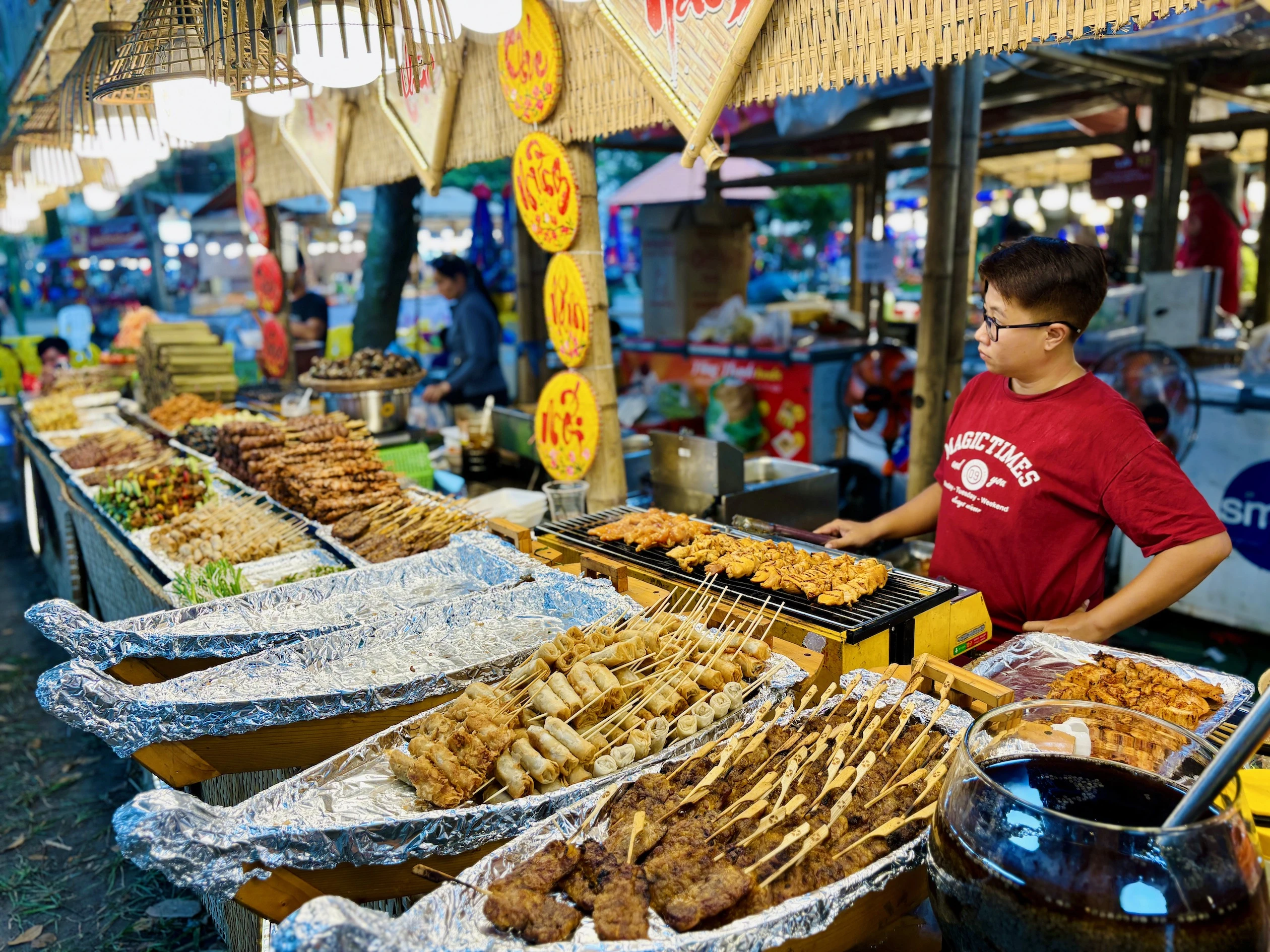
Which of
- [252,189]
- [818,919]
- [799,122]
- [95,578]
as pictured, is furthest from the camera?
[252,189]

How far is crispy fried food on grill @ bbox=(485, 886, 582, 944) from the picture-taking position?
159 centimetres

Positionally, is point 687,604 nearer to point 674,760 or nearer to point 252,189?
point 674,760

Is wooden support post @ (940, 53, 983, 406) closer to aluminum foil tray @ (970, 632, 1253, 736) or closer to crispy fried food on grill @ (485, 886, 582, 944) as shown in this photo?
aluminum foil tray @ (970, 632, 1253, 736)

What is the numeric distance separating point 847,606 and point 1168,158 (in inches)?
347

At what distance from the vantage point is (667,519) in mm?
3789

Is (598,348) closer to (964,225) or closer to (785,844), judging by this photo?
(964,225)

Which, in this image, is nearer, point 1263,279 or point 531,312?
point 1263,279

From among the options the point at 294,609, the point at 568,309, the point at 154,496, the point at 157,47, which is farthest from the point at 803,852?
the point at 154,496

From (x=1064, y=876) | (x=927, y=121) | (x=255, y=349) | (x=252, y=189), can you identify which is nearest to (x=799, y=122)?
(x=927, y=121)

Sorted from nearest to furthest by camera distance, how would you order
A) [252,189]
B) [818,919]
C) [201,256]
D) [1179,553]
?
[818,919] < [1179,553] < [252,189] < [201,256]

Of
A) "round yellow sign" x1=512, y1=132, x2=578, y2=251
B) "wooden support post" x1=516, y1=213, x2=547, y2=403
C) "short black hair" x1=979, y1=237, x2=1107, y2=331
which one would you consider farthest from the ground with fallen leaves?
"wooden support post" x1=516, y1=213, x2=547, y2=403

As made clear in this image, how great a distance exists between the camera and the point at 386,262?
10.5 metres

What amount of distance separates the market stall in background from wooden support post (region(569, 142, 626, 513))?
2 centimetres

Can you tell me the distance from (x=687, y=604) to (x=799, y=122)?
7.09 metres
